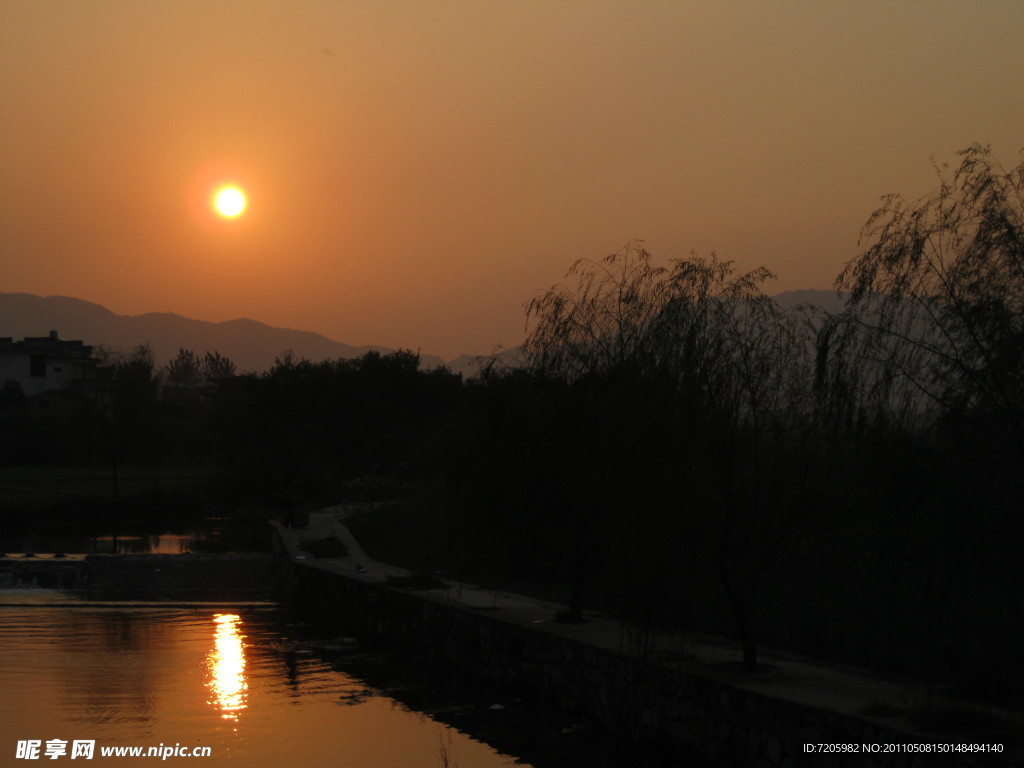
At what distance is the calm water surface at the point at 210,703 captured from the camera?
39.7 feet

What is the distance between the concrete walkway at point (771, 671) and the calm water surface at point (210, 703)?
7.05 ft

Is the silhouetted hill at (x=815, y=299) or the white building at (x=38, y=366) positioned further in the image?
the white building at (x=38, y=366)

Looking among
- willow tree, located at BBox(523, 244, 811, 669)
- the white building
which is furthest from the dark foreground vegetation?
the white building

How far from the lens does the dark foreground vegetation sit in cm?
974

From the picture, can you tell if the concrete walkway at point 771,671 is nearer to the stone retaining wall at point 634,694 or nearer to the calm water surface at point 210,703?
the stone retaining wall at point 634,694

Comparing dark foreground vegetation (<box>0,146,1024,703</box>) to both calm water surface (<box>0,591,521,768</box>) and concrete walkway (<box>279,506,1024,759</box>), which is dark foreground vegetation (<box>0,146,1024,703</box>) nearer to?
concrete walkway (<box>279,506,1024,759</box>)

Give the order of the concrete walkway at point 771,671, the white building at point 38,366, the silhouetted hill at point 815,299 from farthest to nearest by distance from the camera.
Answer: the white building at point 38,366
the silhouetted hill at point 815,299
the concrete walkway at point 771,671

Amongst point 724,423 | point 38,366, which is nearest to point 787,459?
point 724,423

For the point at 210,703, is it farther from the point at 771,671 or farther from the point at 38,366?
the point at 38,366

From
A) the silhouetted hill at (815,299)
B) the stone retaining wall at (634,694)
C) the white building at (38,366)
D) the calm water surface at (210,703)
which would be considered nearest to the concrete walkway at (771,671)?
the stone retaining wall at (634,694)

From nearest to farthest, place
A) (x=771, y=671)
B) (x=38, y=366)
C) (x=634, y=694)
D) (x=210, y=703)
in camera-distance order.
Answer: (x=771, y=671), (x=634, y=694), (x=210, y=703), (x=38, y=366)

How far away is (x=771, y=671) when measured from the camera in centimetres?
1134

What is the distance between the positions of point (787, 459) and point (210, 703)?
8.17m

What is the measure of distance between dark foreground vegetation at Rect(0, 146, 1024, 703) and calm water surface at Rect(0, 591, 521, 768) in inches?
117
